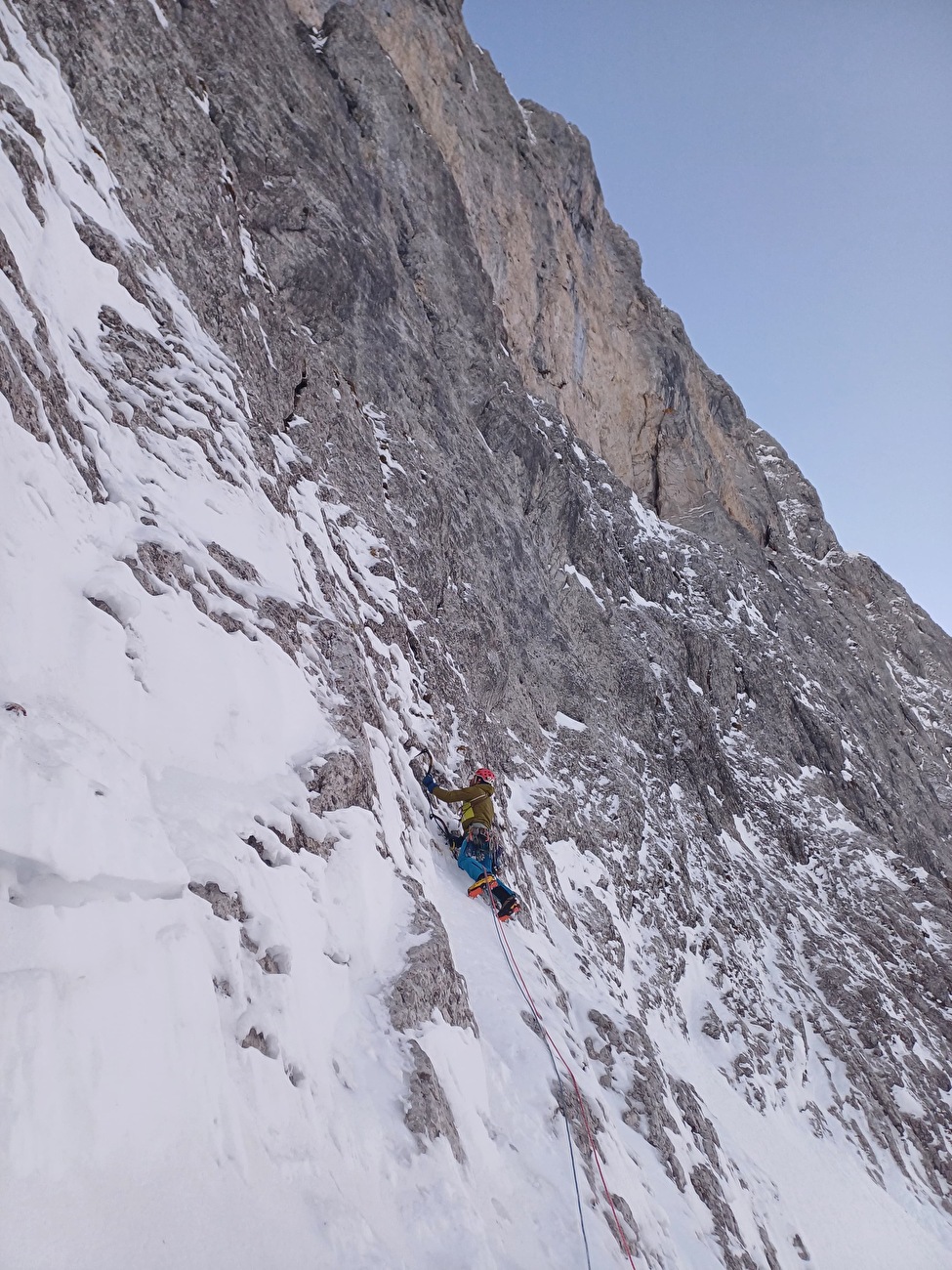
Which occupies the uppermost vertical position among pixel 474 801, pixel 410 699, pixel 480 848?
pixel 410 699

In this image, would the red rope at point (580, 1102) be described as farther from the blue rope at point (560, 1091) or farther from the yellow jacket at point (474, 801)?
the yellow jacket at point (474, 801)

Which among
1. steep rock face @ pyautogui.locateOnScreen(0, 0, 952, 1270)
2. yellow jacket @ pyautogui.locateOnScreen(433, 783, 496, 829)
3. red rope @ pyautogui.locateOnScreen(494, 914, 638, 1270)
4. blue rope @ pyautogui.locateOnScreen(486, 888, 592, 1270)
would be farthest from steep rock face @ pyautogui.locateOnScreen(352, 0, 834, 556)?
red rope @ pyautogui.locateOnScreen(494, 914, 638, 1270)

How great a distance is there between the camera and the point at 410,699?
9352 millimetres

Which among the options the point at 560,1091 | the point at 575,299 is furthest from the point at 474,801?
the point at 575,299

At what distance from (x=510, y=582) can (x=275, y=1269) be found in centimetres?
1392

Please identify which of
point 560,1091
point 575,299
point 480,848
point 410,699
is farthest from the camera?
point 575,299

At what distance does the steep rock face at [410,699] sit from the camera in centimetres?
386

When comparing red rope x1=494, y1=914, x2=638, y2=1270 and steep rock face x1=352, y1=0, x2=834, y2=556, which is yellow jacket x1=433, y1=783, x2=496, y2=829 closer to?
red rope x1=494, y1=914, x2=638, y2=1270

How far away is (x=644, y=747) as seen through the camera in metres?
17.4

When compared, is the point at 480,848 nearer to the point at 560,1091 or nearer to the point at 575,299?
the point at 560,1091

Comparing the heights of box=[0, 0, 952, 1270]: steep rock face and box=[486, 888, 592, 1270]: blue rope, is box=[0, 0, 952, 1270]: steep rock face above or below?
above

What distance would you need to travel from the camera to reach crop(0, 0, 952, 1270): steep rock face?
152 inches

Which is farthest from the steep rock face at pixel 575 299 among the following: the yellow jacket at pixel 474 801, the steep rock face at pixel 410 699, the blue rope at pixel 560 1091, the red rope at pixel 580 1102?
the red rope at pixel 580 1102

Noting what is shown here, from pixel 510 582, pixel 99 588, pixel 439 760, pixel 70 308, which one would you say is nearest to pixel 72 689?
pixel 99 588
